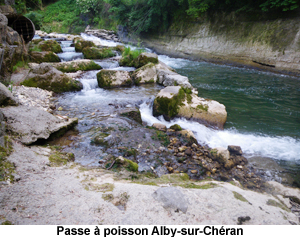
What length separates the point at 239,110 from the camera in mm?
6652

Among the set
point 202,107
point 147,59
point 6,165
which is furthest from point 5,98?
point 147,59

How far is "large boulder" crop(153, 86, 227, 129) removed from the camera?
5520mm

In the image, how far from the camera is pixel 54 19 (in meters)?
27.6

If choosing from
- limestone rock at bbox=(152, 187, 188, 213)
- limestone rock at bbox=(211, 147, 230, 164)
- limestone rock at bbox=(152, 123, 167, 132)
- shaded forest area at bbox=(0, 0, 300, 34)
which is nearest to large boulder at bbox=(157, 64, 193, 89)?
limestone rock at bbox=(152, 123, 167, 132)

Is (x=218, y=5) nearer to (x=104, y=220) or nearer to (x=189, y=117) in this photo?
(x=189, y=117)

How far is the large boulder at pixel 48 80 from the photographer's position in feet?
21.0

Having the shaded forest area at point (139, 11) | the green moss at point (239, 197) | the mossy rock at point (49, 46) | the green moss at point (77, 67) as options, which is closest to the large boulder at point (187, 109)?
the green moss at point (239, 197)

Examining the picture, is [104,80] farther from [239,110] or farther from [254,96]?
[254,96]

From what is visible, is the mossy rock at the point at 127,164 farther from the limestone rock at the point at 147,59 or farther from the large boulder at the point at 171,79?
the limestone rock at the point at 147,59

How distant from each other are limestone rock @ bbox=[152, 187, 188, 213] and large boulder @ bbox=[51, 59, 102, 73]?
8027 millimetres

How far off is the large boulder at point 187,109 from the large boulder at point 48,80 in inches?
139

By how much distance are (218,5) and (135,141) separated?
16.1m

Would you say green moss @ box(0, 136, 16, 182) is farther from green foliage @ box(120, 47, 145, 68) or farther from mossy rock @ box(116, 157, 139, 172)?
green foliage @ box(120, 47, 145, 68)

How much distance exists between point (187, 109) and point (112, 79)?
3688 mm
